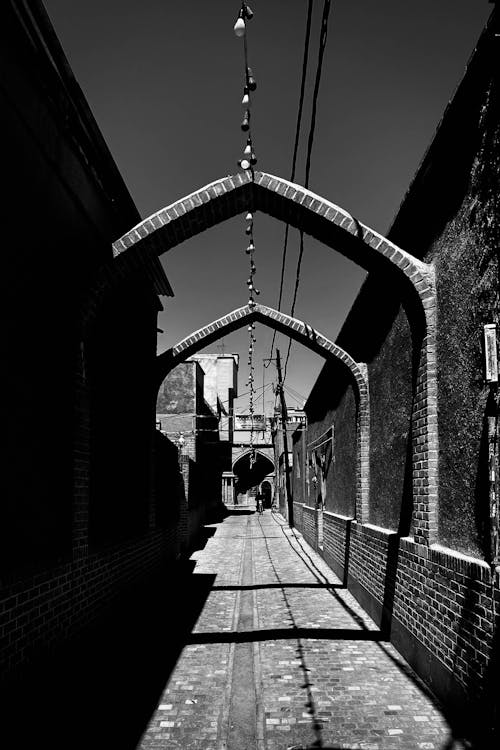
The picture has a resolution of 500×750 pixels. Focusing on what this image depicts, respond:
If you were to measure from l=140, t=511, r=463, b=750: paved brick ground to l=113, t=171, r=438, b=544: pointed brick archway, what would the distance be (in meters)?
1.40

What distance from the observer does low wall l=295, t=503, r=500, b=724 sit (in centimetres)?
395

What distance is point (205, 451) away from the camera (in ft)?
90.7

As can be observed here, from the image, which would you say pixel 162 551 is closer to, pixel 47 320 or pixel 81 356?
pixel 81 356

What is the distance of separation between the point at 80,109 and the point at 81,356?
2458 mm

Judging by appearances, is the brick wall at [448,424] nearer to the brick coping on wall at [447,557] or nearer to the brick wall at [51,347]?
the brick coping on wall at [447,557]

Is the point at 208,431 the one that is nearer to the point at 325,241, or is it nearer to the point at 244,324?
the point at 244,324

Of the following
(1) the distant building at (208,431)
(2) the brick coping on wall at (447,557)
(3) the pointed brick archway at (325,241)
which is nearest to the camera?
(2) the brick coping on wall at (447,557)

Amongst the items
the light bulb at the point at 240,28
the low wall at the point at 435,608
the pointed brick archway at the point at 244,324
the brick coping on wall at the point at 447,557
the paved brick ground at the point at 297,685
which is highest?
the light bulb at the point at 240,28

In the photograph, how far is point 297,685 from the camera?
199 inches

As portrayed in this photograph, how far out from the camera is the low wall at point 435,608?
3947mm

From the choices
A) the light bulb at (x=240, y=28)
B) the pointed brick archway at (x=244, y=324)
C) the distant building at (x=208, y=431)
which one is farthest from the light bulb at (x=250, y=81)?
the distant building at (x=208, y=431)

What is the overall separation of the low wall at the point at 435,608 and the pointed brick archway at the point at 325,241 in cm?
45

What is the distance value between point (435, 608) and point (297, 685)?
1.38 meters

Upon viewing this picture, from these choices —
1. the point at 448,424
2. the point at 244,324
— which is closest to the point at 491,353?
the point at 448,424
